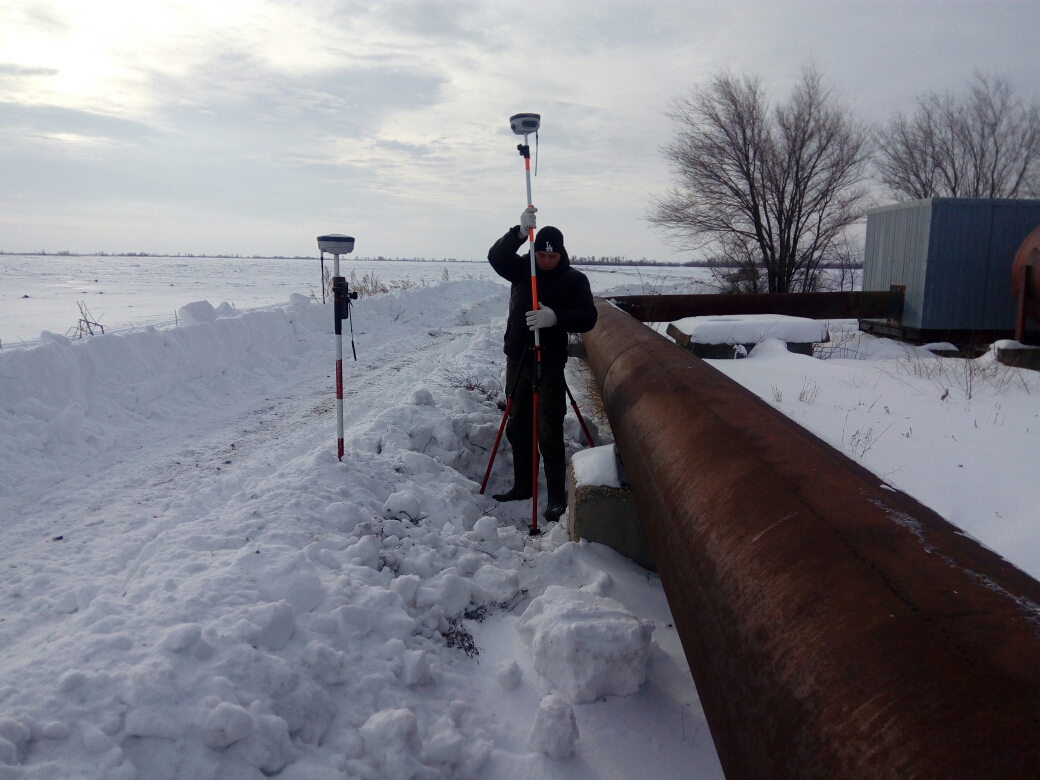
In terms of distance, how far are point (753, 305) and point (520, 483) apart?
7.91m

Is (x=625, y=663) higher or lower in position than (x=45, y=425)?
lower

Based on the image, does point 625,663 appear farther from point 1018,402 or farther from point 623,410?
point 1018,402

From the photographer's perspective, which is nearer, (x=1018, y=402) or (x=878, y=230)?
(x=1018, y=402)

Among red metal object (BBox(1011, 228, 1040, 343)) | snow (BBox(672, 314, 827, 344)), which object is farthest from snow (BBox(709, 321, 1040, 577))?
red metal object (BBox(1011, 228, 1040, 343))

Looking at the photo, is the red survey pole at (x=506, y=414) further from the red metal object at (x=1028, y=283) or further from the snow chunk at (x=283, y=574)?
the red metal object at (x=1028, y=283)

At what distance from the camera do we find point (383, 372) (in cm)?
855

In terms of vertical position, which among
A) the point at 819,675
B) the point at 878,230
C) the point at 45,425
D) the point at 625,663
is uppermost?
the point at 878,230

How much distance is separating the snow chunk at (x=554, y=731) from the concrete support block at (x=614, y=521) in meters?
1.48

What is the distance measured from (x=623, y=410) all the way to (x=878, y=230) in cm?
1231

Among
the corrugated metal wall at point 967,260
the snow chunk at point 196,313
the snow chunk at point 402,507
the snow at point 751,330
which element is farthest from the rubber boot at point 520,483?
the corrugated metal wall at point 967,260

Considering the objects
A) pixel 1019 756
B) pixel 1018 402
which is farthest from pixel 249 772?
pixel 1018 402

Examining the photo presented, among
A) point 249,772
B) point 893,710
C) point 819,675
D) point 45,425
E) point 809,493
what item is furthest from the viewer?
point 45,425

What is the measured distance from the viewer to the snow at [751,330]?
8469 millimetres

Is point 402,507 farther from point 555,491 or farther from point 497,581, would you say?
point 555,491
